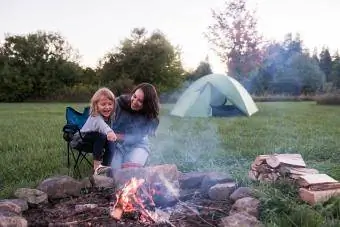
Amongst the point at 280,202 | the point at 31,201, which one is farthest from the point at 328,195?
the point at 31,201

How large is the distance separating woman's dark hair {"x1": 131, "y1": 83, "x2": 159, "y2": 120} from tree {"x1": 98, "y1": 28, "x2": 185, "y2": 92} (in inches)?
1076

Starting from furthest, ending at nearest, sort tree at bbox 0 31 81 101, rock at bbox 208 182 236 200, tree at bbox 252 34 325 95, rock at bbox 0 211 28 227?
tree at bbox 0 31 81 101 < tree at bbox 252 34 325 95 < rock at bbox 208 182 236 200 < rock at bbox 0 211 28 227

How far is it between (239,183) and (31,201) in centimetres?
165

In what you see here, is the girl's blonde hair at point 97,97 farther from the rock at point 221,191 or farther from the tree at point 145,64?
the tree at point 145,64

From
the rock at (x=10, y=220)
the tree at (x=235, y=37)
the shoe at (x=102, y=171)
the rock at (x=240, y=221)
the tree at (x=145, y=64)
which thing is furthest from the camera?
the tree at (x=145, y=64)

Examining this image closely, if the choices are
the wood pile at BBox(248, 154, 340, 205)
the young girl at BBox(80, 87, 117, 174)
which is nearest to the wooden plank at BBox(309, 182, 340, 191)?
the wood pile at BBox(248, 154, 340, 205)

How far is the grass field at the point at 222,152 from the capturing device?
2.90m

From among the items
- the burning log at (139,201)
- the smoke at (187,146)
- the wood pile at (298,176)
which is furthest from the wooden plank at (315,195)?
the smoke at (187,146)

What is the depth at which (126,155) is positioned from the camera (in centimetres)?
448

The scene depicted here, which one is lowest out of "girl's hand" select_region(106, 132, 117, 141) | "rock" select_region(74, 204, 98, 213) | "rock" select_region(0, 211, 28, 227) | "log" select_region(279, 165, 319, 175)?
"rock" select_region(74, 204, 98, 213)

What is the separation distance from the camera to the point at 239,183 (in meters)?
3.65

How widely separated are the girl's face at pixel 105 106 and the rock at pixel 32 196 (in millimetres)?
1336

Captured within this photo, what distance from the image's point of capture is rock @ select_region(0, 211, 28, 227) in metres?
2.44

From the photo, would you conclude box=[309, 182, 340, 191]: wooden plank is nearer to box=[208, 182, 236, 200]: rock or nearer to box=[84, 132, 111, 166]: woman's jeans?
box=[208, 182, 236, 200]: rock
